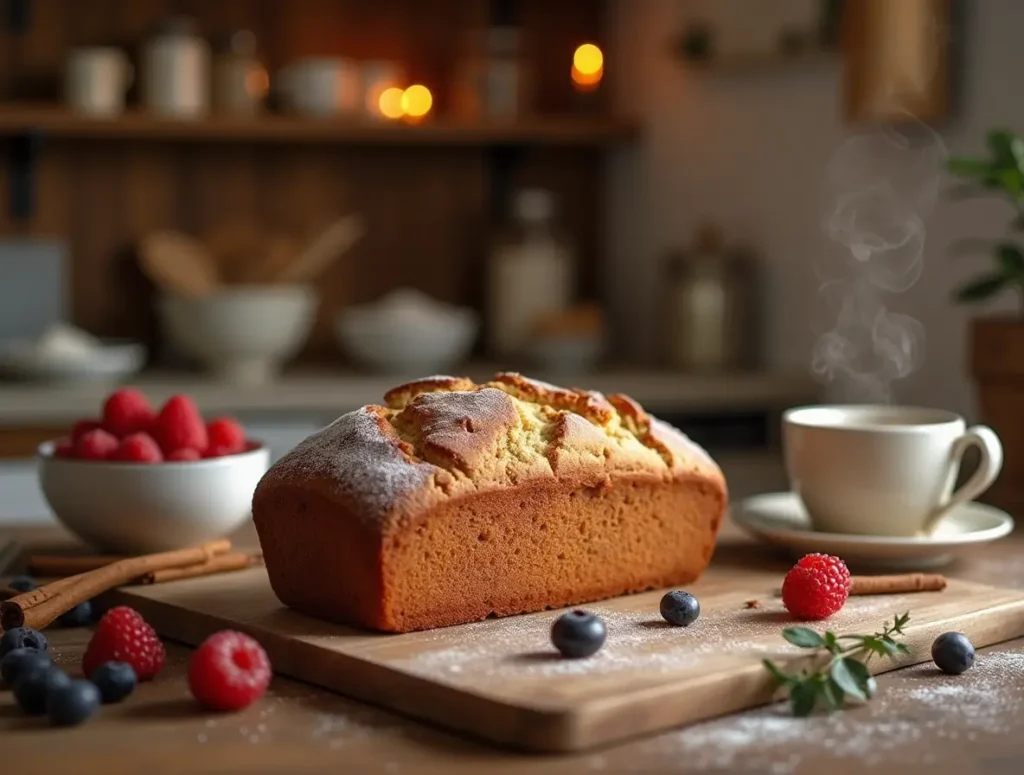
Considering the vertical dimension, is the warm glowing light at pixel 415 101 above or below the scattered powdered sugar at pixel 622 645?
above

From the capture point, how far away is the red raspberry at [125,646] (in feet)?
3.50

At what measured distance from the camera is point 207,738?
0.95 m

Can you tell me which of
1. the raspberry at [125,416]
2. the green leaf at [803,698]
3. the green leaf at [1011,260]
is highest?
the green leaf at [1011,260]

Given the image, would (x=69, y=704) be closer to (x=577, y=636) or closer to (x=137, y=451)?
(x=577, y=636)

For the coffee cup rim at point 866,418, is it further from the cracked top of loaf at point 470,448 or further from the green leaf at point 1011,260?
the green leaf at point 1011,260

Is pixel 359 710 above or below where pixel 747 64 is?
below

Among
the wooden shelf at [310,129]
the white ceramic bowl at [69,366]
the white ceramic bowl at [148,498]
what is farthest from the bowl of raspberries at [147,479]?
the wooden shelf at [310,129]

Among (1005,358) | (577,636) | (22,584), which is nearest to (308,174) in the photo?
(1005,358)

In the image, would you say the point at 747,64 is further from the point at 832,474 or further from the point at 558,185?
the point at 832,474

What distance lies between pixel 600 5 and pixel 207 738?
2777 mm

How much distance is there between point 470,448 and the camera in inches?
48.4

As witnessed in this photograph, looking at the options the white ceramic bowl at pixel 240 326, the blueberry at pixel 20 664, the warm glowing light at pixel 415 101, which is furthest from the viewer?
the warm glowing light at pixel 415 101

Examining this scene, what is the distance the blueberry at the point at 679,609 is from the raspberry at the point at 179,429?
516 millimetres

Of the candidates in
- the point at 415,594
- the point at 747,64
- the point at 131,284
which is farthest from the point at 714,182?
the point at 415,594
